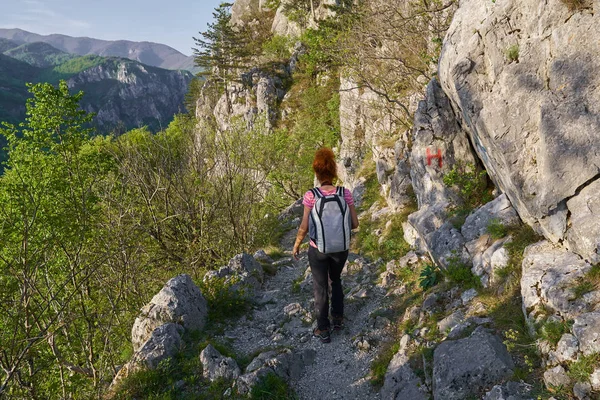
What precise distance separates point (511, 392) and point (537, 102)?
375cm

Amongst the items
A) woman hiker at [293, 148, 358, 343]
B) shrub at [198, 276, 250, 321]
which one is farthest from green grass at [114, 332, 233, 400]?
woman hiker at [293, 148, 358, 343]

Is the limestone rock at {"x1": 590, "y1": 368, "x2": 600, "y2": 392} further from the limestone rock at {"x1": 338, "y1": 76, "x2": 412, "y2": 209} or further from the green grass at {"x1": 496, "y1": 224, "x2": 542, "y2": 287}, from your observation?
the limestone rock at {"x1": 338, "y1": 76, "x2": 412, "y2": 209}

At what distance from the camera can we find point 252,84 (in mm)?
38781

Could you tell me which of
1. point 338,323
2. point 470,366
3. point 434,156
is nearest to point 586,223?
point 470,366

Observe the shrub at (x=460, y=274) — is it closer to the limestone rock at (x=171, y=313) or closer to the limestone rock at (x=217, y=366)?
the limestone rock at (x=217, y=366)

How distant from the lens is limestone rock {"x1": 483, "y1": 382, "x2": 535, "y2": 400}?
3.14 m

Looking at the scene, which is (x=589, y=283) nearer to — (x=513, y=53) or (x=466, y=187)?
(x=513, y=53)

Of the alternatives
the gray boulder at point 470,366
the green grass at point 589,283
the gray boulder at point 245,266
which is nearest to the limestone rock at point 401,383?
the gray boulder at point 470,366

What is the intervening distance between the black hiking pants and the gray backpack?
0.22 meters

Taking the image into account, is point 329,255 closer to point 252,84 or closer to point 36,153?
point 36,153

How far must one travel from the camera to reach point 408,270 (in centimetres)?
707

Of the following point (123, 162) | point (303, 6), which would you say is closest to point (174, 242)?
point (123, 162)

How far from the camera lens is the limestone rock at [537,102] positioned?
415 centimetres

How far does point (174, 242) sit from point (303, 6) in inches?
1536
